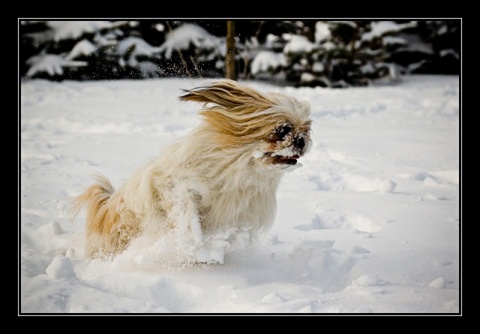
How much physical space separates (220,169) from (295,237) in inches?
33.3

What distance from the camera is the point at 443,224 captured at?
145 inches

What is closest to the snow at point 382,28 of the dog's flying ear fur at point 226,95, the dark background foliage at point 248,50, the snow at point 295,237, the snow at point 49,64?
the dark background foliage at point 248,50

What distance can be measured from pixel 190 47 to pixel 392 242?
26.8ft

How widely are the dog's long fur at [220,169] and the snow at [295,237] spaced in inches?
6.2

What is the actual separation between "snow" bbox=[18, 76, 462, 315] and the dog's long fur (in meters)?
0.16

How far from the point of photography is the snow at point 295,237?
261 cm

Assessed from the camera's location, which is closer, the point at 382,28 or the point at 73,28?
the point at 73,28

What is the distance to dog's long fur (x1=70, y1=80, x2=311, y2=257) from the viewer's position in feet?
9.80

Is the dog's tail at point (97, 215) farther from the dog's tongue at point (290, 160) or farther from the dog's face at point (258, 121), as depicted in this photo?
the dog's tongue at point (290, 160)

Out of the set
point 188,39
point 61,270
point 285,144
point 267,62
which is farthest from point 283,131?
point 267,62

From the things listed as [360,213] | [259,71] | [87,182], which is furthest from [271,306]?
[259,71]

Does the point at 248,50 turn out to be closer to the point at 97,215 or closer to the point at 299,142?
the point at 97,215

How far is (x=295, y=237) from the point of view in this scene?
3.55m

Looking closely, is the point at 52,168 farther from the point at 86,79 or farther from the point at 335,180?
the point at 86,79
